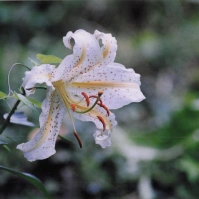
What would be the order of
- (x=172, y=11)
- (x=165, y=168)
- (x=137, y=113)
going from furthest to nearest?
1. (x=172, y=11)
2. (x=137, y=113)
3. (x=165, y=168)

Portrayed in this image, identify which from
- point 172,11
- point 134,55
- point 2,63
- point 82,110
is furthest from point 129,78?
point 172,11

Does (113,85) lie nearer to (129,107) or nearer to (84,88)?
(84,88)

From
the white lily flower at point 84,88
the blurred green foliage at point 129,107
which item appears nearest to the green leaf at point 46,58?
the white lily flower at point 84,88

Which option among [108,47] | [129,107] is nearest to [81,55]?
[108,47]

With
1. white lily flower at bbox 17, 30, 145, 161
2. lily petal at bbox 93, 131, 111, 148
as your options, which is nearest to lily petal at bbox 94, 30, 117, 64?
white lily flower at bbox 17, 30, 145, 161

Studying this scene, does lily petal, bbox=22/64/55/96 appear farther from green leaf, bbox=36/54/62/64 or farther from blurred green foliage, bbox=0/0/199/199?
blurred green foliage, bbox=0/0/199/199

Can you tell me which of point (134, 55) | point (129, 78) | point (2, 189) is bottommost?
point (2, 189)

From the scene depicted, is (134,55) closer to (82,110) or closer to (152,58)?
(152,58)
